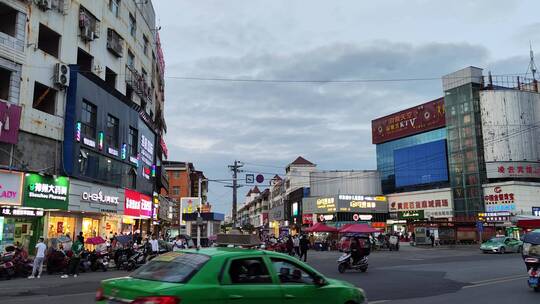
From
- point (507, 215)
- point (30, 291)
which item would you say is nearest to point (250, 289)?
point (30, 291)

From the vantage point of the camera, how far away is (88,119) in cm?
2862

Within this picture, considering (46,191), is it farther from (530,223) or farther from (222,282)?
(530,223)

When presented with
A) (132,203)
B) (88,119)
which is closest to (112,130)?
(88,119)

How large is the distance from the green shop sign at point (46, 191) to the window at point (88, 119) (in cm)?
380

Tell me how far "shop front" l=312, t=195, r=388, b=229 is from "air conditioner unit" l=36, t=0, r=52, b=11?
181ft

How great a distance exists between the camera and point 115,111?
32281 mm

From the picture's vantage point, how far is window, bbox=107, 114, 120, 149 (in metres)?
31.6

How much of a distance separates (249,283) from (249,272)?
17cm

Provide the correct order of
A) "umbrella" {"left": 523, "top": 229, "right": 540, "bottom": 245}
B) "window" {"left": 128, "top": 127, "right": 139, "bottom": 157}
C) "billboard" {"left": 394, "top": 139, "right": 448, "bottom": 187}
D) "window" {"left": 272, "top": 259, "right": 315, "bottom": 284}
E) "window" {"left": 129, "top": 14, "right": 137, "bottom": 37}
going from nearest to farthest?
"window" {"left": 272, "top": 259, "right": 315, "bottom": 284} < "umbrella" {"left": 523, "top": 229, "right": 540, "bottom": 245} < "window" {"left": 128, "top": 127, "right": 139, "bottom": 157} < "window" {"left": 129, "top": 14, "right": 137, "bottom": 37} < "billboard" {"left": 394, "top": 139, "right": 448, "bottom": 187}

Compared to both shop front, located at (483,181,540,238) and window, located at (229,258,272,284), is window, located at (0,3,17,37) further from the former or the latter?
shop front, located at (483,181,540,238)

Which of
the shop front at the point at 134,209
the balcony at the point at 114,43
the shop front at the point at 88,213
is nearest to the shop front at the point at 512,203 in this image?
the shop front at the point at 134,209

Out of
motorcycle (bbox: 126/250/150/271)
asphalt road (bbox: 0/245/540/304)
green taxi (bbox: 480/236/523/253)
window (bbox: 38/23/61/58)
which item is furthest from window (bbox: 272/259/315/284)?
green taxi (bbox: 480/236/523/253)

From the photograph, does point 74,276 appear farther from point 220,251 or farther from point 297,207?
point 297,207

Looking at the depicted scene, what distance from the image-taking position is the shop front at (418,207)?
2756 inches
